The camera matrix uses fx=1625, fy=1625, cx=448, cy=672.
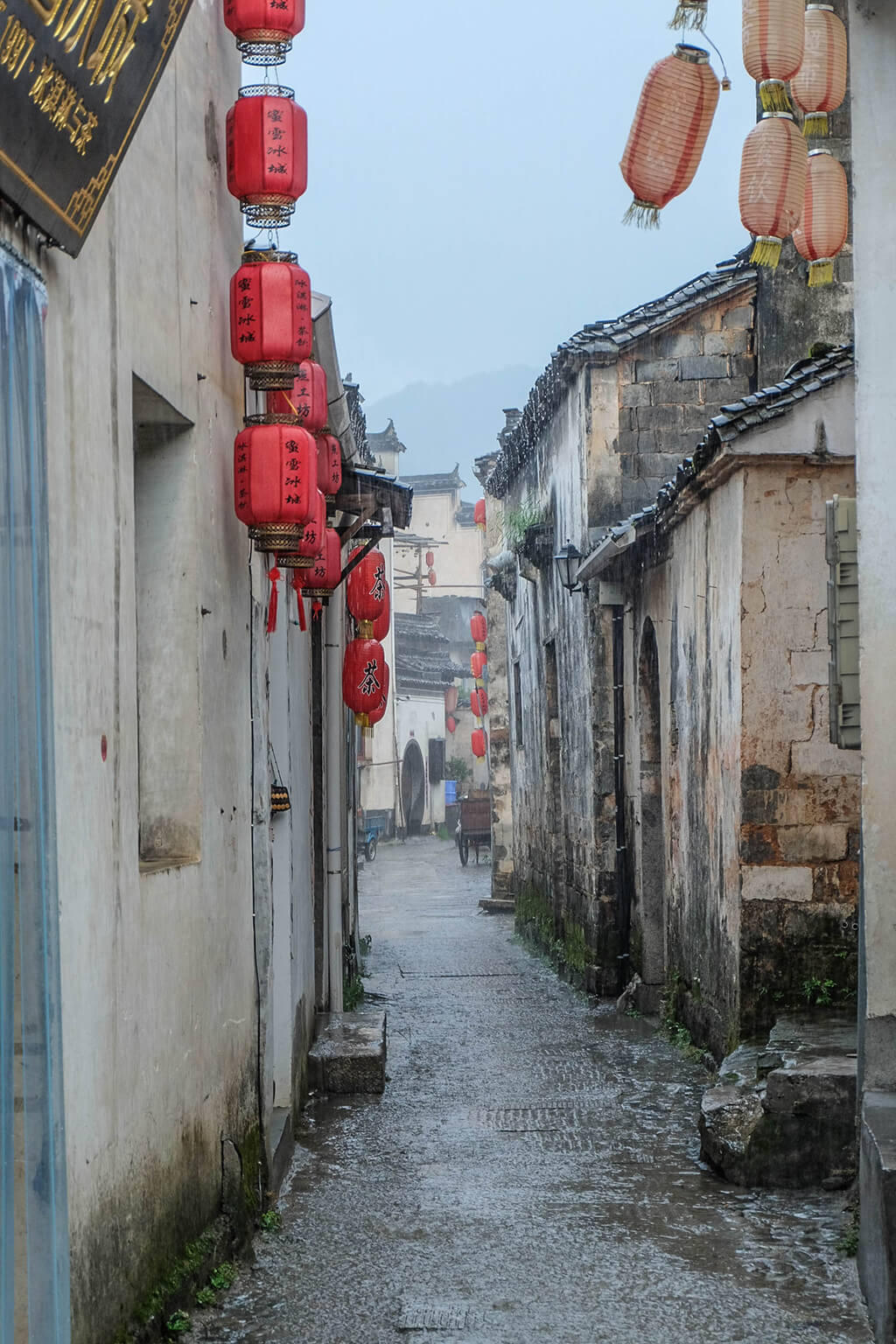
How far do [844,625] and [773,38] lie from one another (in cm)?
280

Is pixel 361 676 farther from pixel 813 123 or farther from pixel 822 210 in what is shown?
pixel 813 123

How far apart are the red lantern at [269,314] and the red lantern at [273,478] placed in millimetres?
323

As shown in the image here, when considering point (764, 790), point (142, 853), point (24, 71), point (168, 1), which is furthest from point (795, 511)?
point (24, 71)

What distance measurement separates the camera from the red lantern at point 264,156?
6914mm

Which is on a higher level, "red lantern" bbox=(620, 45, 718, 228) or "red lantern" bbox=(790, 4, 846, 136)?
"red lantern" bbox=(790, 4, 846, 136)

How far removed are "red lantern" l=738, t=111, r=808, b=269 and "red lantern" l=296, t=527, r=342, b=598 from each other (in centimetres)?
342

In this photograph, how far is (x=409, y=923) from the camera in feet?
76.2

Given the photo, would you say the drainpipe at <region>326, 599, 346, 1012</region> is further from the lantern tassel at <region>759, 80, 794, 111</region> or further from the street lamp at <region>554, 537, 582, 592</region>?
the lantern tassel at <region>759, 80, 794, 111</region>

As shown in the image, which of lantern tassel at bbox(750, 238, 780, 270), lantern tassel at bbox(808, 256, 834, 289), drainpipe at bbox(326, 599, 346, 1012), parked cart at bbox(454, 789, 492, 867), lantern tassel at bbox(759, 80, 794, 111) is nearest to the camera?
lantern tassel at bbox(759, 80, 794, 111)

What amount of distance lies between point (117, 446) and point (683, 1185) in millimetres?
4876

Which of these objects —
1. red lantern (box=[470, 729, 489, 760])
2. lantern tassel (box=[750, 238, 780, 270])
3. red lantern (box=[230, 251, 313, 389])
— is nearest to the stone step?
red lantern (box=[230, 251, 313, 389])

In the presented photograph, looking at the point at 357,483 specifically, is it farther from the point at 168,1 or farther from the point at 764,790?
the point at 168,1

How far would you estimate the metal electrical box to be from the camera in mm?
6773

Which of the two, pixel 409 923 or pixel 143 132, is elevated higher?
pixel 143 132
